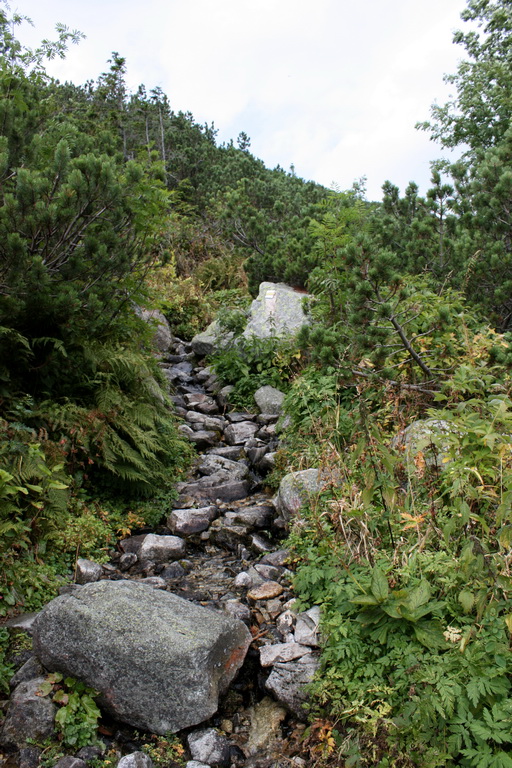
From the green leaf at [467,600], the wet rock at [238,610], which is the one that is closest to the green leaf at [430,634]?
the green leaf at [467,600]

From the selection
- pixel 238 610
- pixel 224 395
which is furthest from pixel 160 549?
pixel 224 395

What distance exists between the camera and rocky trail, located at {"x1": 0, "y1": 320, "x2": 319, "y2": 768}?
9.95ft

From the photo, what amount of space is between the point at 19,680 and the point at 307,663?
1.81 m

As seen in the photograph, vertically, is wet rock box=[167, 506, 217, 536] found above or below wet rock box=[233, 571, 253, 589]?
above

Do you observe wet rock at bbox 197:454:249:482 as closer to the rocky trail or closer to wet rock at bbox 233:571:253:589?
the rocky trail

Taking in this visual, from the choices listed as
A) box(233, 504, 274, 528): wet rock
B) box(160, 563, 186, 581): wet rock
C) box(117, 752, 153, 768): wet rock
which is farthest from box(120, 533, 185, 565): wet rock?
box(117, 752, 153, 768): wet rock

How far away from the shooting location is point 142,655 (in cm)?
322

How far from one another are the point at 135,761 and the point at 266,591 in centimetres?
171

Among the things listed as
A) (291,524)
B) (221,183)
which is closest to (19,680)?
(291,524)

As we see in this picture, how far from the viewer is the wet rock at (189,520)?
544 centimetres

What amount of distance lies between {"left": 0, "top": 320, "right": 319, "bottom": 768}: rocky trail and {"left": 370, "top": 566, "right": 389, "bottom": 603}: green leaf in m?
0.71

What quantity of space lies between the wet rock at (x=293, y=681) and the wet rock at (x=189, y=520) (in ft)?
7.16

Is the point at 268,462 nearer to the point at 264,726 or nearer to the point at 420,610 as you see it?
the point at 264,726

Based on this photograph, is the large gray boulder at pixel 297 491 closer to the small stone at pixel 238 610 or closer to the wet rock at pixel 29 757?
the small stone at pixel 238 610
